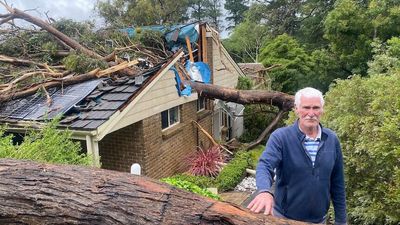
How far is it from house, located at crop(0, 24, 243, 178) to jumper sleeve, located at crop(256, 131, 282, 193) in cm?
501

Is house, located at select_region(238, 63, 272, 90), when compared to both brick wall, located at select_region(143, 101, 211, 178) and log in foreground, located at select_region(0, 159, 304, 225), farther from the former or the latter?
log in foreground, located at select_region(0, 159, 304, 225)

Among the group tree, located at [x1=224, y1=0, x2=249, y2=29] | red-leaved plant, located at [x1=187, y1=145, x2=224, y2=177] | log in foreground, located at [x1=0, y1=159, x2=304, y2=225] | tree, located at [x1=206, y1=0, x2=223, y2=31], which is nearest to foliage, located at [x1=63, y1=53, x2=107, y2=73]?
red-leaved plant, located at [x1=187, y1=145, x2=224, y2=177]

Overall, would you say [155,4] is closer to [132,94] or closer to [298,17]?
[298,17]

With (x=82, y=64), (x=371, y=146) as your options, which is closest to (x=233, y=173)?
(x=82, y=64)

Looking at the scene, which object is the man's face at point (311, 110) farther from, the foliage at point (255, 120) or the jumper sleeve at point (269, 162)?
the foliage at point (255, 120)

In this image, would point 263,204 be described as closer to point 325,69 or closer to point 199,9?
point 325,69

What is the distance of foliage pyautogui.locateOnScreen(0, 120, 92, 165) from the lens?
193 inches

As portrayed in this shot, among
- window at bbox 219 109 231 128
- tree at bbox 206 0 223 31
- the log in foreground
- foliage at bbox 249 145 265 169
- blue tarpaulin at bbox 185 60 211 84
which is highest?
tree at bbox 206 0 223 31

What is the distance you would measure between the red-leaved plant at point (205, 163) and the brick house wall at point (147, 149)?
391 mm

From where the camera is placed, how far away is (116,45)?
510 inches

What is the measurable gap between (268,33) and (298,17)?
378cm

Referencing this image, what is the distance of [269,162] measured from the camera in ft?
8.59

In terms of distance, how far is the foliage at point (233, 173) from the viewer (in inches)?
380

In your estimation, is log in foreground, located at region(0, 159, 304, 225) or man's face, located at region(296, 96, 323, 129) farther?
man's face, located at region(296, 96, 323, 129)
